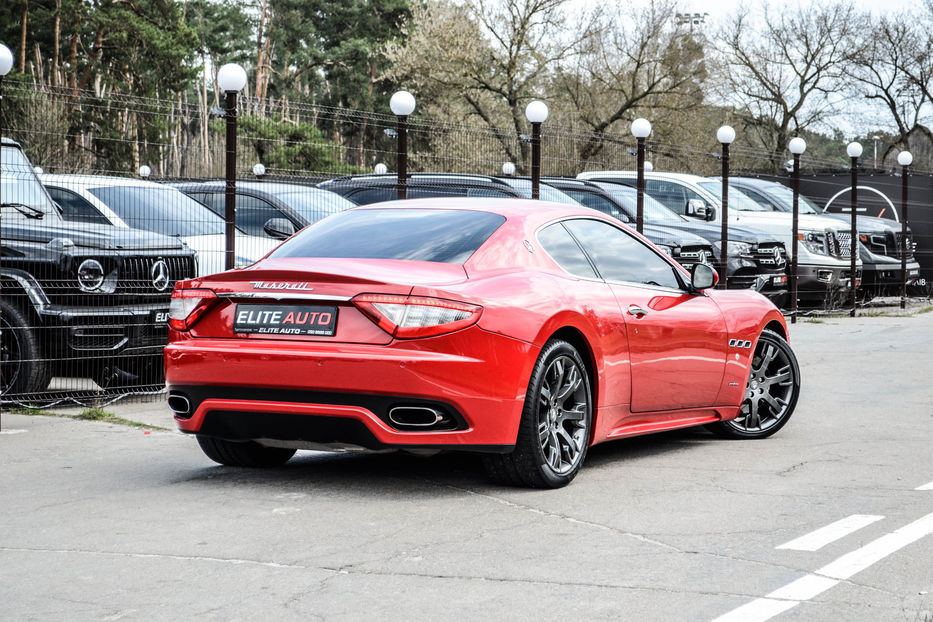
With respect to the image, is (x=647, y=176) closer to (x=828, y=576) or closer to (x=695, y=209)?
(x=695, y=209)

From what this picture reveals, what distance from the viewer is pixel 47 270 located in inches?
369

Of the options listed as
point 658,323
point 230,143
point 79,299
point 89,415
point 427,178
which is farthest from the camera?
point 427,178

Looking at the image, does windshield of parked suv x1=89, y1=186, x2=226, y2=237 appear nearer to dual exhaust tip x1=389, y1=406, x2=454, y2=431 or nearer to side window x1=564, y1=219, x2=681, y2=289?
side window x1=564, y1=219, x2=681, y2=289

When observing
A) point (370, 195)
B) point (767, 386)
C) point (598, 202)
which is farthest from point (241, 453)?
point (598, 202)

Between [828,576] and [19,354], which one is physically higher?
[19,354]

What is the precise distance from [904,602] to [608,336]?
8.71 feet

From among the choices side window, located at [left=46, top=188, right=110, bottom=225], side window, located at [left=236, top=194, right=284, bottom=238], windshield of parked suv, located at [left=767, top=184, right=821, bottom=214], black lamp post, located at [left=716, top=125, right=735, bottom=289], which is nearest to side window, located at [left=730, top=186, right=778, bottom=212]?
windshield of parked suv, located at [left=767, top=184, right=821, bottom=214]

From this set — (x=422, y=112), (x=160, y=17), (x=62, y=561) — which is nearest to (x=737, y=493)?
(x=62, y=561)

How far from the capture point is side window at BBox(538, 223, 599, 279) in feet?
21.6

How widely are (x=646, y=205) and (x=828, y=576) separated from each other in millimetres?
13991

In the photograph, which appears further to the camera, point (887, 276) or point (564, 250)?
point (887, 276)

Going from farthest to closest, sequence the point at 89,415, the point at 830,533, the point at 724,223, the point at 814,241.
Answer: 1. the point at 814,241
2. the point at 724,223
3. the point at 89,415
4. the point at 830,533

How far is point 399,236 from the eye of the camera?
6.42 metres

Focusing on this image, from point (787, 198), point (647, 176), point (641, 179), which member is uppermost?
point (647, 176)
